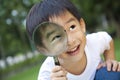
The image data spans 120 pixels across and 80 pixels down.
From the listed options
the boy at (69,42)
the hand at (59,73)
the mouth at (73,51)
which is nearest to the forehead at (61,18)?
the boy at (69,42)

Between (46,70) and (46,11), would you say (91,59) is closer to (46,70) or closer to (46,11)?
(46,70)

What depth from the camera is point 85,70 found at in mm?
2529

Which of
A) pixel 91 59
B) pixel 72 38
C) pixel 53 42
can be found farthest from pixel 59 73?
pixel 91 59

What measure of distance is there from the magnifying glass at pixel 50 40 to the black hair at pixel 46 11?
0.21 meters

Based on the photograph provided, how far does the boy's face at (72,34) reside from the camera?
7.13ft

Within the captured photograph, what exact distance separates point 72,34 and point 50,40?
0.69 ft

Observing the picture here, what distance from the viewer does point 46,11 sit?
2238 millimetres

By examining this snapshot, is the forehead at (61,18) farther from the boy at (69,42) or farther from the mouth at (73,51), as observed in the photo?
the mouth at (73,51)

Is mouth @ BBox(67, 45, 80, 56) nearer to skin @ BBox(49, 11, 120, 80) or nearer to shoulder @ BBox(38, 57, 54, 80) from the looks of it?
skin @ BBox(49, 11, 120, 80)

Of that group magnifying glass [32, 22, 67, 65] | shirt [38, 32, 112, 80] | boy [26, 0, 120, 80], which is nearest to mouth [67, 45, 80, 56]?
boy [26, 0, 120, 80]

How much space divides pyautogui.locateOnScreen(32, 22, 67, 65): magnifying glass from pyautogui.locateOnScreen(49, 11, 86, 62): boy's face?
120 millimetres

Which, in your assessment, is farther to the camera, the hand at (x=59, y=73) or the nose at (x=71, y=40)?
the nose at (x=71, y=40)

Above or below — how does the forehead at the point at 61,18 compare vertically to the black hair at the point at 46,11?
below

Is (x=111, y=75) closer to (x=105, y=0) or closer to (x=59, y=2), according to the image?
(x=59, y=2)
